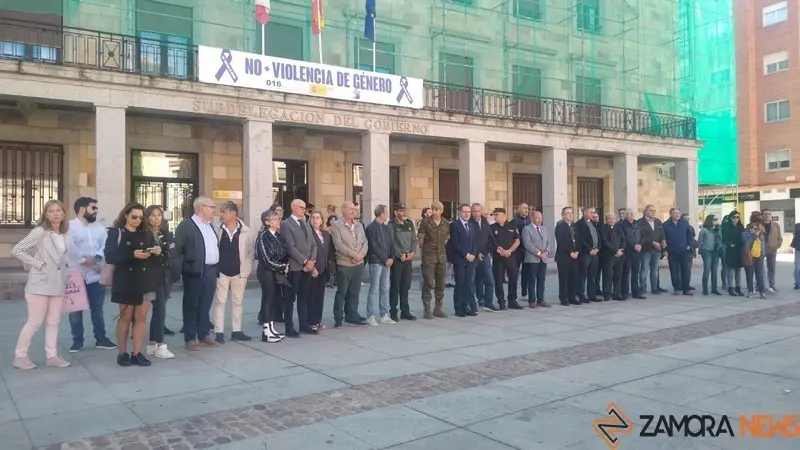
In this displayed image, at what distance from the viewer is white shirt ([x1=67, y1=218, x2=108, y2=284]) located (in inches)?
280

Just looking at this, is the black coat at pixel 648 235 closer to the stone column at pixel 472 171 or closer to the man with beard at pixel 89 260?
the stone column at pixel 472 171

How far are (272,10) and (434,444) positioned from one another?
15921mm

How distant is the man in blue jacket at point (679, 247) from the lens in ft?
41.8

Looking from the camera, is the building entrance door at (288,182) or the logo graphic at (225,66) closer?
the logo graphic at (225,66)

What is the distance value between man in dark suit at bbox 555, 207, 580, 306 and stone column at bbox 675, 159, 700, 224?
13177mm

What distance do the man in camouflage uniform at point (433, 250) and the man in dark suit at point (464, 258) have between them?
0.25 metres

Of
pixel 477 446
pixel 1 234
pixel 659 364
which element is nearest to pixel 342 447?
pixel 477 446

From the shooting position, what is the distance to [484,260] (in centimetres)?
1041

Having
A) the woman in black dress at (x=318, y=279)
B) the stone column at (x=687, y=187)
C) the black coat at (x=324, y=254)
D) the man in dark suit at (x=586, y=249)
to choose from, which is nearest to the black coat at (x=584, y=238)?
the man in dark suit at (x=586, y=249)

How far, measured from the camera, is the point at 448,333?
27.9ft

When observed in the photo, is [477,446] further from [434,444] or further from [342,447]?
[342,447]

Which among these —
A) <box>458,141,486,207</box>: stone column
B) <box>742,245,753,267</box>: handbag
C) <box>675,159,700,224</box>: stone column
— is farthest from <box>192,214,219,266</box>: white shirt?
<box>675,159,700,224</box>: stone column

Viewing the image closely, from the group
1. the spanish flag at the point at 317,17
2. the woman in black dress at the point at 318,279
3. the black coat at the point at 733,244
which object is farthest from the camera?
the spanish flag at the point at 317,17
